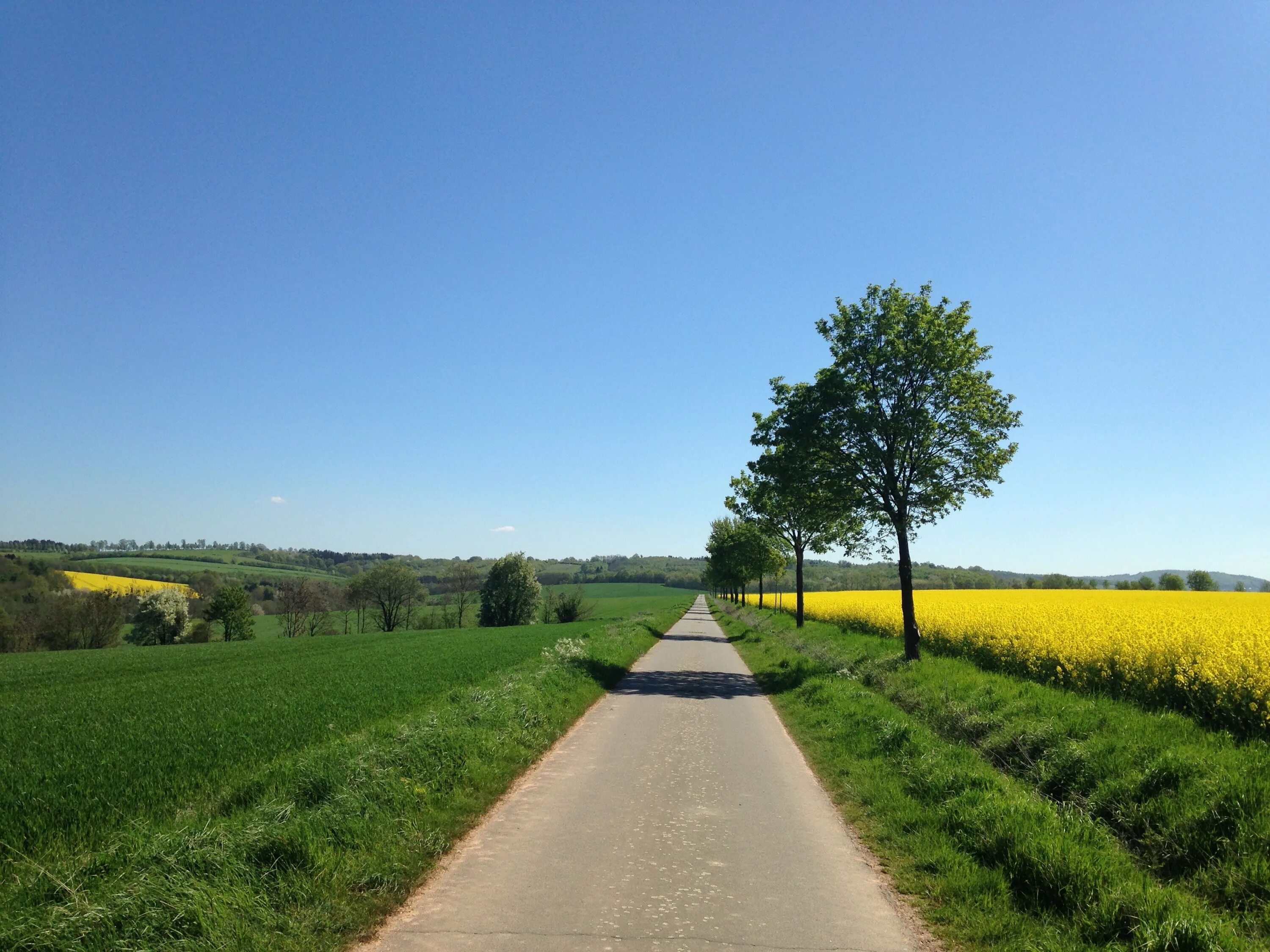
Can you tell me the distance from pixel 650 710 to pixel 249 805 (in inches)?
331

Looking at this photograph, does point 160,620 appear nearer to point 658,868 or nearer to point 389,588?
point 389,588

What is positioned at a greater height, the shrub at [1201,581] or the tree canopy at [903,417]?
the tree canopy at [903,417]

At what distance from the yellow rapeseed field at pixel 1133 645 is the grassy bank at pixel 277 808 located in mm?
9856

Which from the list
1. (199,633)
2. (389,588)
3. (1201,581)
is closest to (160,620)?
(199,633)

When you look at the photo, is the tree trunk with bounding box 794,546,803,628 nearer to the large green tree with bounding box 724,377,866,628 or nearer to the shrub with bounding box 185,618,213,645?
the large green tree with bounding box 724,377,866,628

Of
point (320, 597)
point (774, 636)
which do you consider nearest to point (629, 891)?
point (774, 636)

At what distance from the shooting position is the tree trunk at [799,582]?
3594cm

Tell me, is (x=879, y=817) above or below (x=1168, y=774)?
below

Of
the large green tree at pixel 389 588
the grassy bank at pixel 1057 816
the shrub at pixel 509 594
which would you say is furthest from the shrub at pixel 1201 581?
the large green tree at pixel 389 588

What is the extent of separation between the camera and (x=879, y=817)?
742 centimetres

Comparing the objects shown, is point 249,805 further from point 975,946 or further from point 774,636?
point 774,636

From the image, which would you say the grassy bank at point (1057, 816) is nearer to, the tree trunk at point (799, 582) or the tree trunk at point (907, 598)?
the tree trunk at point (907, 598)

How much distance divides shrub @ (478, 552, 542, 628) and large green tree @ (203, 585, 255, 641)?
75.9 ft

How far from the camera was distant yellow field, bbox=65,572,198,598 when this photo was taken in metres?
88.8
